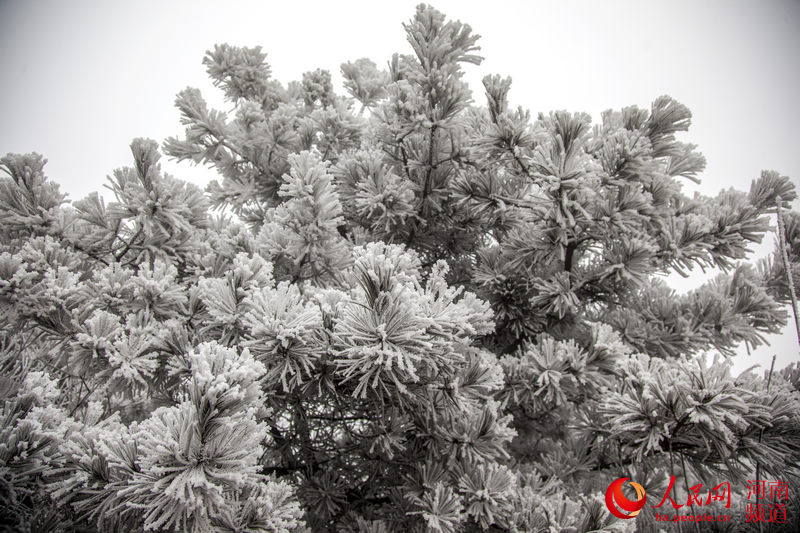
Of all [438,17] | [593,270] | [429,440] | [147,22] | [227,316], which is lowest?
[429,440]

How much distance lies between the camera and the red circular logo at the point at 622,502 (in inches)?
84.2

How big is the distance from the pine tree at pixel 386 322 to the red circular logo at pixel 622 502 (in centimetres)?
14

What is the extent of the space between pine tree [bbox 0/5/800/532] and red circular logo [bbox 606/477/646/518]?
0.47 ft

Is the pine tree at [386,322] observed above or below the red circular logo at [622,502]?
above

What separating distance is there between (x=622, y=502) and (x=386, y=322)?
6.03ft

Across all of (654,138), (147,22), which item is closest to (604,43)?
(654,138)

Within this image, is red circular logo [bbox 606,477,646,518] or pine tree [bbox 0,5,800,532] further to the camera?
red circular logo [bbox 606,477,646,518]

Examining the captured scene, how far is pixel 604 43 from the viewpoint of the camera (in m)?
65.9

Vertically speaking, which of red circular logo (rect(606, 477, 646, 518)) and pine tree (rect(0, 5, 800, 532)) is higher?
pine tree (rect(0, 5, 800, 532))

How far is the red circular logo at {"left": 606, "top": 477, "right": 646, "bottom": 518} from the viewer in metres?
2.14

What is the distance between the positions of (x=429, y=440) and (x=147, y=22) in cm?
10873

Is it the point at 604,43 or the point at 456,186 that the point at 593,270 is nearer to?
the point at 456,186

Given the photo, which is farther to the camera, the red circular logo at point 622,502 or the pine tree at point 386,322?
the red circular logo at point 622,502

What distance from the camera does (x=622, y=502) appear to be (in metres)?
2.26
